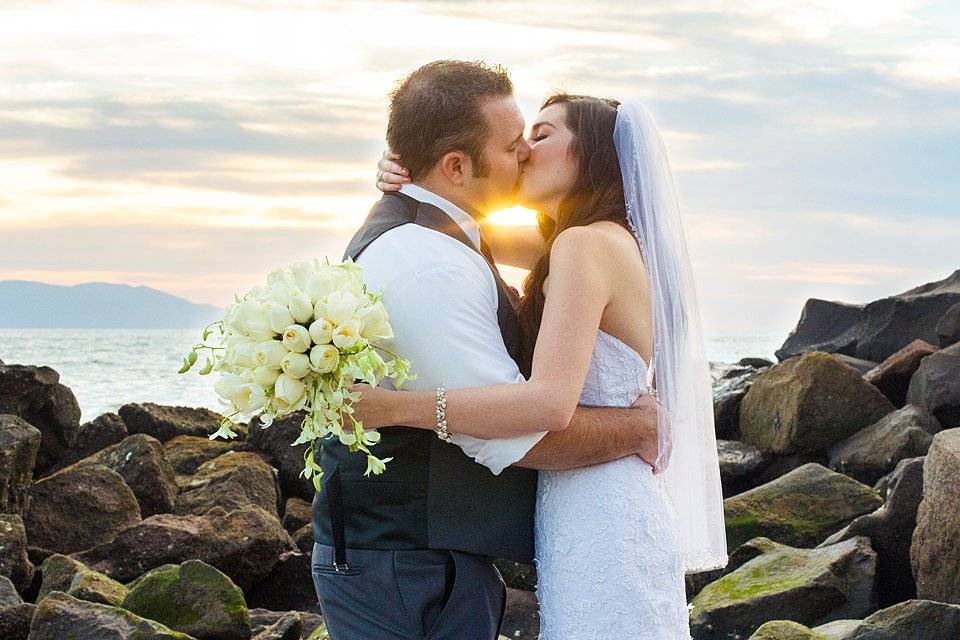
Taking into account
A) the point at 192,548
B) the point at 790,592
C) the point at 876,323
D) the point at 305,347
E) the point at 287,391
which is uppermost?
the point at 305,347

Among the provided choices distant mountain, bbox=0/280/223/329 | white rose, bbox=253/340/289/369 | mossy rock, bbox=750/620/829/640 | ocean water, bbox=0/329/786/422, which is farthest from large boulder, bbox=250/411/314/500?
distant mountain, bbox=0/280/223/329

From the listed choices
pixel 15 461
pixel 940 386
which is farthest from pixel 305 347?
pixel 940 386

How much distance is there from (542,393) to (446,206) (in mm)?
866

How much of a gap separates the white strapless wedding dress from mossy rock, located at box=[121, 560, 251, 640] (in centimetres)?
378

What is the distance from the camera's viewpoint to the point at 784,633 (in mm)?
6551

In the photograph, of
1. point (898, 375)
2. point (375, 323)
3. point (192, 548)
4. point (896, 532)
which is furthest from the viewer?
point (898, 375)

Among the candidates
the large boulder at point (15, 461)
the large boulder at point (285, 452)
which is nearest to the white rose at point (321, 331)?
the large boulder at point (15, 461)

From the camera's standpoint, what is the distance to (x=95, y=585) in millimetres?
7953

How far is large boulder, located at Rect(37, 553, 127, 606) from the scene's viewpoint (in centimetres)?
782

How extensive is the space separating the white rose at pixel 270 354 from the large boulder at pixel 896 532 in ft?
20.3

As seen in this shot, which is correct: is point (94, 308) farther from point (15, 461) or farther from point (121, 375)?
point (15, 461)

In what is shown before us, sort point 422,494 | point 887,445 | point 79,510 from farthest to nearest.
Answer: point 887,445 < point 79,510 < point 422,494

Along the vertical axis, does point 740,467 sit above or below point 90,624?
below

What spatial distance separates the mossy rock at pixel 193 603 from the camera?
24.3ft
